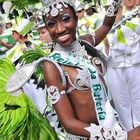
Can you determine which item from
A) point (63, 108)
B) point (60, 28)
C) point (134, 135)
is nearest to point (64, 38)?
point (60, 28)

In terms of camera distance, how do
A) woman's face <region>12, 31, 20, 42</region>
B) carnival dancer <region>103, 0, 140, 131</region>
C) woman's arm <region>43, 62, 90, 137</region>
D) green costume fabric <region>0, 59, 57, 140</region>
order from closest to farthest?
woman's arm <region>43, 62, 90, 137</region> → green costume fabric <region>0, 59, 57, 140</region> → carnival dancer <region>103, 0, 140, 131</region> → woman's face <region>12, 31, 20, 42</region>

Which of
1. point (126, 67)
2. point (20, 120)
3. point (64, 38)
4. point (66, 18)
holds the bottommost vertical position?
point (126, 67)

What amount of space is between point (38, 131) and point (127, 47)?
6.61ft

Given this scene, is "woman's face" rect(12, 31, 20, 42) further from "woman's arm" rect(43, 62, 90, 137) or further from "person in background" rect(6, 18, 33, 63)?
"woman's arm" rect(43, 62, 90, 137)

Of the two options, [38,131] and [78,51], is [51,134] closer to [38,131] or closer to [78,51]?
[38,131]

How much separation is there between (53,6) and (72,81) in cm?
46

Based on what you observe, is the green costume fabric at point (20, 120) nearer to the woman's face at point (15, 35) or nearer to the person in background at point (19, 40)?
the person in background at point (19, 40)

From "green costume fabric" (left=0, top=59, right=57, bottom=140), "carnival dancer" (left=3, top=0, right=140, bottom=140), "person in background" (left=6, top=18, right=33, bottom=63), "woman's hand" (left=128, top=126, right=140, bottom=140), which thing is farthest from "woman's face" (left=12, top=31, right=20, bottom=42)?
"woman's hand" (left=128, top=126, right=140, bottom=140)

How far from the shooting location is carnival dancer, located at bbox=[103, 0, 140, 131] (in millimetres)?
4910

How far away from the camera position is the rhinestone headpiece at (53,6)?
3.04 meters

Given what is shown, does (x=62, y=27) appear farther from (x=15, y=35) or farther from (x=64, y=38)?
(x=15, y=35)

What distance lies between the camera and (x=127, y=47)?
4992mm

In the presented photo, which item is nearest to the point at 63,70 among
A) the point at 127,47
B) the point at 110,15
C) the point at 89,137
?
the point at 89,137

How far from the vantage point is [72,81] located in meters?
2.99
